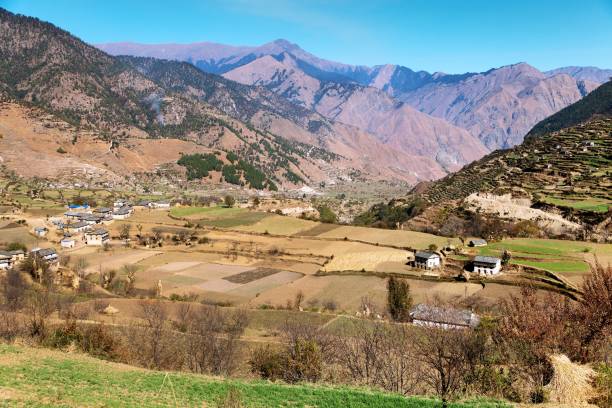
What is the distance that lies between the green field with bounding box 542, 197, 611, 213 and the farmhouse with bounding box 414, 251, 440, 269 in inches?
1107

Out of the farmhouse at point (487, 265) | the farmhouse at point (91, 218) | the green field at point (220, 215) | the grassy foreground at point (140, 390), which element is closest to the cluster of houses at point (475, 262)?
the farmhouse at point (487, 265)

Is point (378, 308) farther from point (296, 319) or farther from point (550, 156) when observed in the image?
point (550, 156)

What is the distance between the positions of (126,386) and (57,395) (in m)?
3.35

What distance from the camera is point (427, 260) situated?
65562 millimetres

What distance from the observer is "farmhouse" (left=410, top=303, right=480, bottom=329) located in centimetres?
4043

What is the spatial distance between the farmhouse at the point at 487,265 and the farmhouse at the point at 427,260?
23.4ft

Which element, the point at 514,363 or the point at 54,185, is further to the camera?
the point at 54,185

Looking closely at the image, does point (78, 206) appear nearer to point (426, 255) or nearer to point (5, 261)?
point (5, 261)

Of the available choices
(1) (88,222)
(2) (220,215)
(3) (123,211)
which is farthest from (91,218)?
(2) (220,215)

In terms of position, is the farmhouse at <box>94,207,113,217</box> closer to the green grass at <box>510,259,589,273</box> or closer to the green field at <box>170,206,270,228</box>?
the green field at <box>170,206,270,228</box>

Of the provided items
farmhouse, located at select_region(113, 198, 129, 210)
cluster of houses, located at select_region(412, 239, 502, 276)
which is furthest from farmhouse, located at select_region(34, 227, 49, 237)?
cluster of houses, located at select_region(412, 239, 502, 276)

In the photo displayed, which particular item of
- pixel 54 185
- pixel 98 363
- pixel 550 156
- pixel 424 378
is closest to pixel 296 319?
pixel 424 378

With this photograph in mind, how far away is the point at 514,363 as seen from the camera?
27.7 meters

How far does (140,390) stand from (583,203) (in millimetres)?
77173
